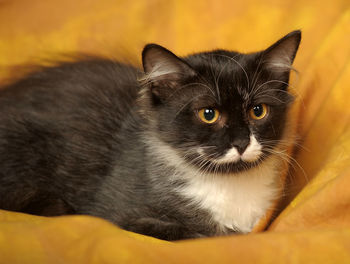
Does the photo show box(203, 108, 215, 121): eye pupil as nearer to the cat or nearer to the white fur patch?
the cat

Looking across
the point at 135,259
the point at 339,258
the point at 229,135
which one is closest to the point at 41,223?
the point at 135,259

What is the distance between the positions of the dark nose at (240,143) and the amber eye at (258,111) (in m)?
0.14

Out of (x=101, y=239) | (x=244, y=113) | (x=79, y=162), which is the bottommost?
(x=79, y=162)

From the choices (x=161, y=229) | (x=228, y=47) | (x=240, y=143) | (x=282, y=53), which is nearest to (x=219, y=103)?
(x=240, y=143)

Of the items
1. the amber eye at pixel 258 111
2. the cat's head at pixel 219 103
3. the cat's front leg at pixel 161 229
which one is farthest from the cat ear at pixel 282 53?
the cat's front leg at pixel 161 229

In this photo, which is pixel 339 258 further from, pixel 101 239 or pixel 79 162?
pixel 79 162

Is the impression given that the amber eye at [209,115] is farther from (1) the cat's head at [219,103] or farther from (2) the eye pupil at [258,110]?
(2) the eye pupil at [258,110]

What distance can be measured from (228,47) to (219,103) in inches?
40.2

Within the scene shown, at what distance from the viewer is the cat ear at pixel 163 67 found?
1.81 metres

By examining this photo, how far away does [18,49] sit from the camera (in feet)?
9.38

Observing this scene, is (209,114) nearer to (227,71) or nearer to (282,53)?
(227,71)

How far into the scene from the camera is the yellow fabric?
1.48 metres

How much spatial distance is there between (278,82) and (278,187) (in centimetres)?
46

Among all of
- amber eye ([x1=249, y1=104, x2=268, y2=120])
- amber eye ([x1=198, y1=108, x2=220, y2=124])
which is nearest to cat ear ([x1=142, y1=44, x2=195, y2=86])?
amber eye ([x1=198, y1=108, x2=220, y2=124])
